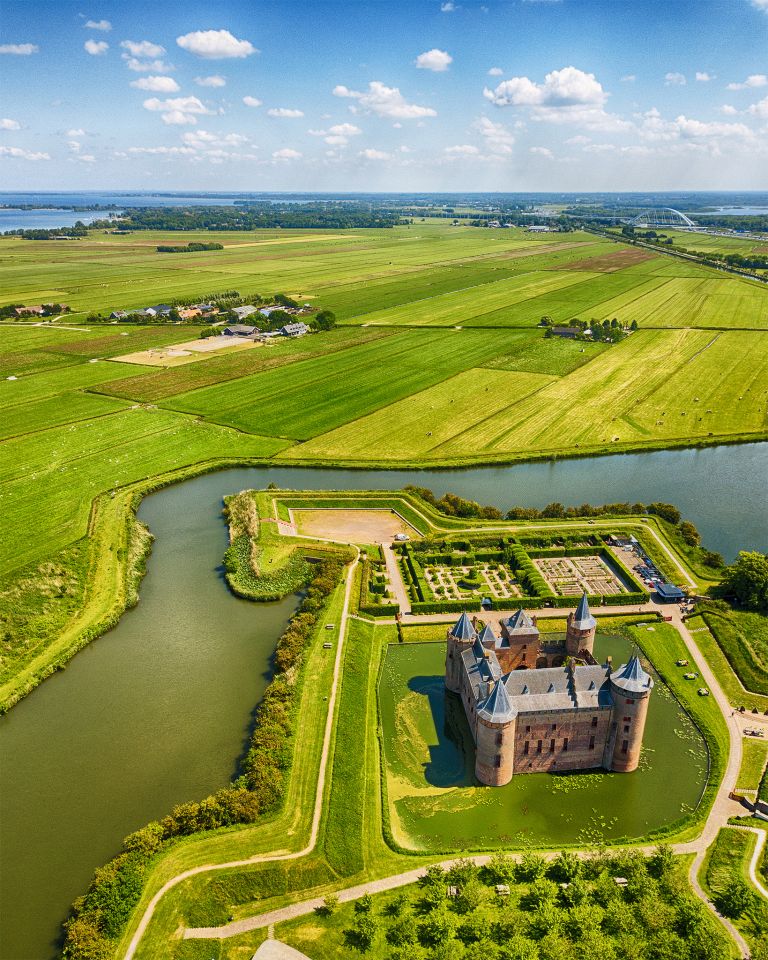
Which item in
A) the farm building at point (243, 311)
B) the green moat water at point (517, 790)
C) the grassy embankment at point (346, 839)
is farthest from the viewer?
the farm building at point (243, 311)

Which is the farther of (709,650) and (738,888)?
(709,650)

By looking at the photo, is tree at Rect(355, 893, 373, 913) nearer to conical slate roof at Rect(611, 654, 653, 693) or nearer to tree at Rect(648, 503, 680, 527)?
conical slate roof at Rect(611, 654, 653, 693)

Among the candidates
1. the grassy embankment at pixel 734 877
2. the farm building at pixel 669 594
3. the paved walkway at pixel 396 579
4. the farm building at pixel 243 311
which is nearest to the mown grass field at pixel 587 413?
the paved walkway at pixel 396 579

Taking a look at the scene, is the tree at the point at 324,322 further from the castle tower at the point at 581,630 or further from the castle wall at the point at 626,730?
the castle wall at the point at 626,730

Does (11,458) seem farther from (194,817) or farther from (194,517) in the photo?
(194,817)

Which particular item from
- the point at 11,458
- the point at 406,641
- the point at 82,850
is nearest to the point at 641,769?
the point at 406,641

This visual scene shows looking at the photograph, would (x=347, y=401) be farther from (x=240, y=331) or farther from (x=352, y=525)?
(x=240, y=331)

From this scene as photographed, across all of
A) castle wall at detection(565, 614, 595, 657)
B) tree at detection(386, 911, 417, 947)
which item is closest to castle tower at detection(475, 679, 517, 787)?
castle wall at detection(565, 614, 595, 657)
